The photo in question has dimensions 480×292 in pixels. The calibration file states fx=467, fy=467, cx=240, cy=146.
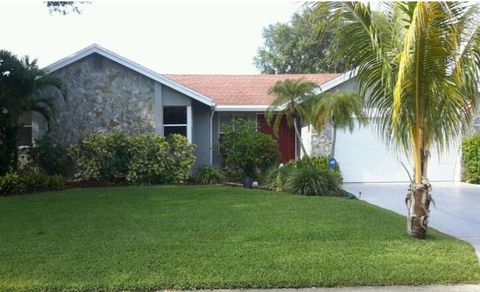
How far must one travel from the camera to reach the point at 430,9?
20.2 feet

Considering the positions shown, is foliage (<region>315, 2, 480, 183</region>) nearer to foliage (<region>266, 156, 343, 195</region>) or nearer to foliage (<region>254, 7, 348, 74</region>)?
foliage (<region>266, 156, 343, 195</region>)

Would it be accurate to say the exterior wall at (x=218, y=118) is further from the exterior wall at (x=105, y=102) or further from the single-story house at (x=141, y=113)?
the exterior wall at (x=105, y=102)

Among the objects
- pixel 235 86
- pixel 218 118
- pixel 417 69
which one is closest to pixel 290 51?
pixel 235 86

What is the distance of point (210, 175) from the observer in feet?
49.7

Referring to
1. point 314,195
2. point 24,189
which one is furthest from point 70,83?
point 314,195

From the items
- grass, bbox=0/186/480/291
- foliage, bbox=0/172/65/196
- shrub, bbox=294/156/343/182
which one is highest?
shrub, bbox=294/156/343/182

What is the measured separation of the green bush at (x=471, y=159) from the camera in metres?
15.8

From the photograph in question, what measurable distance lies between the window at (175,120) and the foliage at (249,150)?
1.80 metres

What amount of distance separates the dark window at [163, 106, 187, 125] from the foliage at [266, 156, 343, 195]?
3.96 m

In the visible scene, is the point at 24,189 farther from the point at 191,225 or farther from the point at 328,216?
the point at 328,216

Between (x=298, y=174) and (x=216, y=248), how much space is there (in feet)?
20.9

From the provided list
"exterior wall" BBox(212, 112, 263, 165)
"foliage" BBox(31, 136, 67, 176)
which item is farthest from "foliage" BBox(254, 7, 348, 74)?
"foliage" BBox(31, 136, 67, 176)

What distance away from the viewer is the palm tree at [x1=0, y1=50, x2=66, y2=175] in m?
12.9

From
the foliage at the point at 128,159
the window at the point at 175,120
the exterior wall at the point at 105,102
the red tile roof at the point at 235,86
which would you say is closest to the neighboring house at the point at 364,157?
the red tile roof at the point at 235,86
